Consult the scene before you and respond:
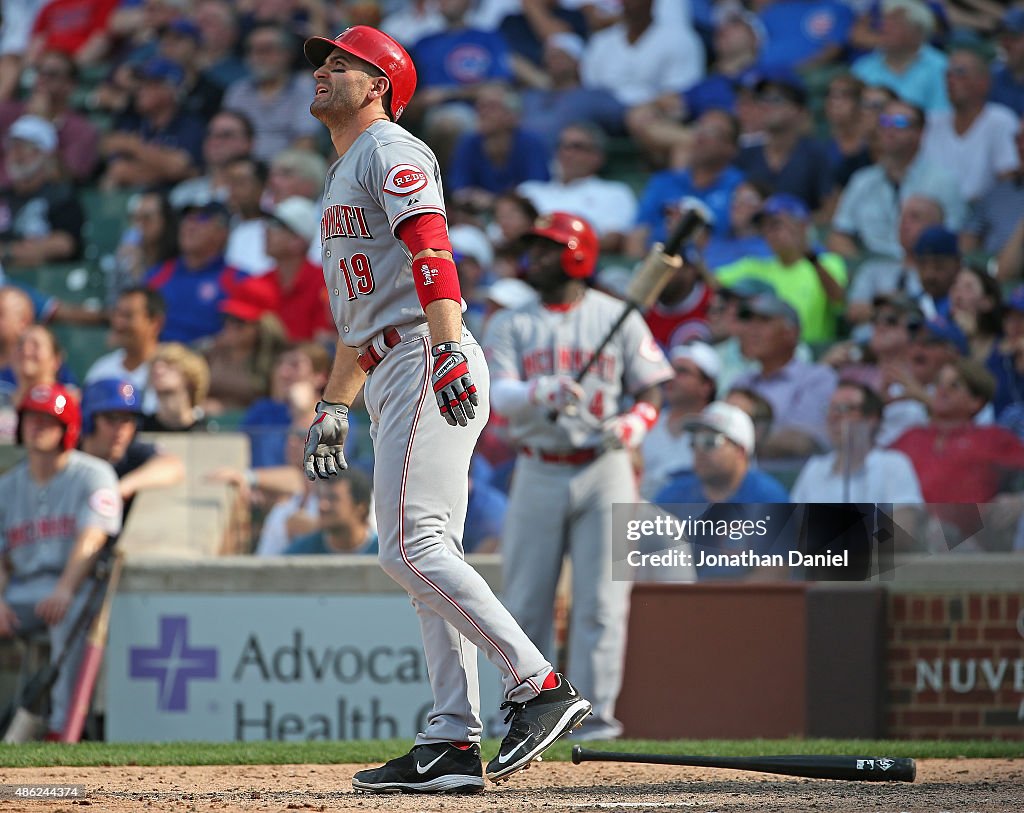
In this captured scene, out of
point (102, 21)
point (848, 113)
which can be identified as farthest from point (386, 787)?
point (102, 21)

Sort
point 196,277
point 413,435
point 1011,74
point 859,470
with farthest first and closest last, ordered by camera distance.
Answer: point 196,277
point 1011,74
point 859,470
point 413,435

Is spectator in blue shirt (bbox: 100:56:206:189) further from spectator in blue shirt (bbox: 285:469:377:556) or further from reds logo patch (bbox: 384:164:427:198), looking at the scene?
reds logo patch (bbox: 384:164:427:198)

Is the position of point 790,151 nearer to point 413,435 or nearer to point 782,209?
point 782,209

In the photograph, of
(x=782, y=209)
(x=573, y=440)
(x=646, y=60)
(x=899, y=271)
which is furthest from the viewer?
(x=646, y=60)

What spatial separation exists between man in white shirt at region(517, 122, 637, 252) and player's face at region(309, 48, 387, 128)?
650 centimetres

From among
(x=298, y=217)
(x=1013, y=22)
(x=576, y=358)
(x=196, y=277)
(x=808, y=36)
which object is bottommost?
(x=576, y=358)

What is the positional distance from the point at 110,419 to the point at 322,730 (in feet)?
6.22

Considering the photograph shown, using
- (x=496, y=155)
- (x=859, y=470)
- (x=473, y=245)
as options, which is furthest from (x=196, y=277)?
(x=859, y=470)

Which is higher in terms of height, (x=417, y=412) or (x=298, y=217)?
(x=298, y=217)

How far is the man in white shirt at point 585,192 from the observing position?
Answer: 1125 centimetres

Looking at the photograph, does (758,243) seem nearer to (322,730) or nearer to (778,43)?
(778,43)

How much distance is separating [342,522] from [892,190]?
175 inches

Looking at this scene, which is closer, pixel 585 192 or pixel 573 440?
pixel 573 440

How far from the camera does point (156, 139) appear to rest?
1314 centimetres
